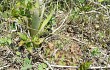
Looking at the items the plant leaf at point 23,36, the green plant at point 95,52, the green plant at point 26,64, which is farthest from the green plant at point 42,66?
the green plant at point 95,52

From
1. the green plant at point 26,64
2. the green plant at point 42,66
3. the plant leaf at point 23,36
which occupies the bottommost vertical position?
the green plant at point 42,66

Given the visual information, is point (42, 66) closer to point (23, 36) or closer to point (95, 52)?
point (23, 36)

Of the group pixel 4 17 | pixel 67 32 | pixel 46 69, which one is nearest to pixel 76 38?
pixel 67 32

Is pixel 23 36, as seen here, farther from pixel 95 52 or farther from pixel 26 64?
pixel 95 52

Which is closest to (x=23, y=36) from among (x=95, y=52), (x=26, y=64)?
(x=26, y=64)

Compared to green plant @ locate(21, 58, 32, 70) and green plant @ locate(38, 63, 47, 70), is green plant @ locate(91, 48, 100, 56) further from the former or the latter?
green plant @ locate(21, 58, 32, 70)

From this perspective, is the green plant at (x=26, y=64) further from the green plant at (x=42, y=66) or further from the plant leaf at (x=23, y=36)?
the plant leaf at (x=23, y=36)

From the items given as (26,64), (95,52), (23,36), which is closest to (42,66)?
(26,64)

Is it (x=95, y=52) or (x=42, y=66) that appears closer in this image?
(x=42, y=66)

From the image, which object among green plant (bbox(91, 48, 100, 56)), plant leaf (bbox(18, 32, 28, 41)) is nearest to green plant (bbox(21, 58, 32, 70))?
plant leaf (bbox(18, 32, 28, 41))

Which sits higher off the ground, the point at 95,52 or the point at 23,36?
the point at 23,36

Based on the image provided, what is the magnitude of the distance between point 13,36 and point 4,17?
0.21 metres

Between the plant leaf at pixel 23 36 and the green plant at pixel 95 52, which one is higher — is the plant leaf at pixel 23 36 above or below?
above

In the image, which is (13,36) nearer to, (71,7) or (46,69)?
(46,69)
